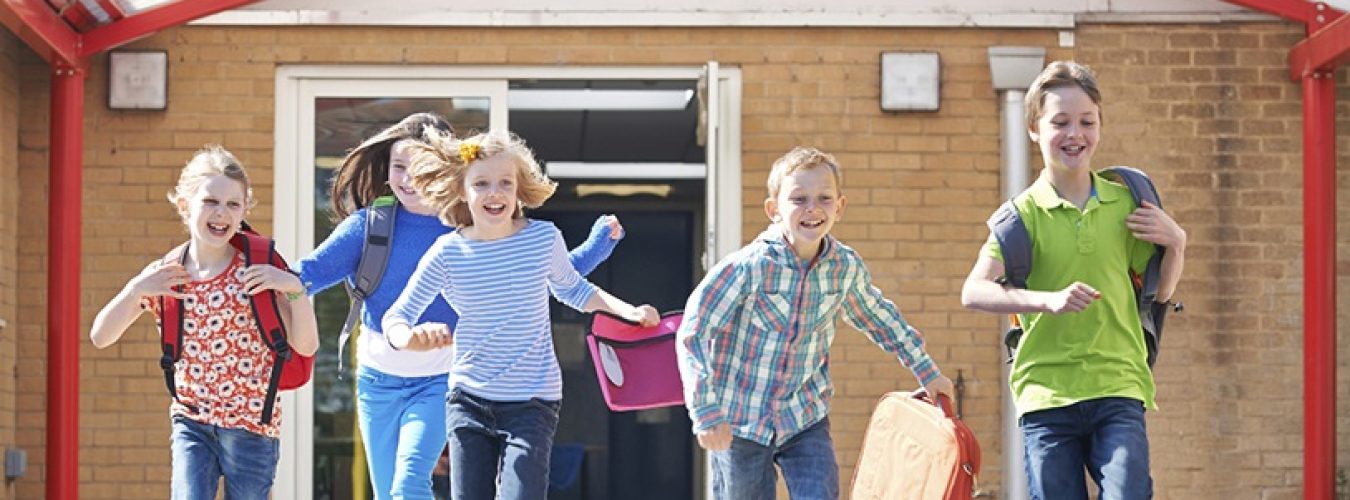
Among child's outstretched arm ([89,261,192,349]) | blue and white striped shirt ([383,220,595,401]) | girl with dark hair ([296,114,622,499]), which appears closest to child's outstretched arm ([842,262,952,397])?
blue and white striped shirt ([383,220,595,401])

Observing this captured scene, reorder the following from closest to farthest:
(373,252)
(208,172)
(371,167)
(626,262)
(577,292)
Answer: (208,172) < (577,292) < (373,252) < (371,167) < (626,262)

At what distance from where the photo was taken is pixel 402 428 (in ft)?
22.9

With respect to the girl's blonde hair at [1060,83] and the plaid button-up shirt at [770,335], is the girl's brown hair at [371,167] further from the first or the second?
the girl's blonde hair at [1060,83]

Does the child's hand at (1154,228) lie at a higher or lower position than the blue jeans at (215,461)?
higher

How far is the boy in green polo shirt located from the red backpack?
2039 mm

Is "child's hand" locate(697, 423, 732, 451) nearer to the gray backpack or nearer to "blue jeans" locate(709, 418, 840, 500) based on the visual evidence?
"blue jeans" locate(709, 418, 840, 500)

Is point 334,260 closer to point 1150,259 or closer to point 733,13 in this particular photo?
point 1150,259

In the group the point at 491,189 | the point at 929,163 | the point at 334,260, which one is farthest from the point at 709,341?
the point at 929,163

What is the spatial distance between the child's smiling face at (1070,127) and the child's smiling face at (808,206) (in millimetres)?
663

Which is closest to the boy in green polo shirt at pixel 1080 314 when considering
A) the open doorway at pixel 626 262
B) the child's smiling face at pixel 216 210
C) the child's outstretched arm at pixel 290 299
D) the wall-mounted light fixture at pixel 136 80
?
the child's outstretched arm at pixel 290 299

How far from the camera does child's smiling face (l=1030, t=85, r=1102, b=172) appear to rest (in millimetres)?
6129

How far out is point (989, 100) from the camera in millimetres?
9953

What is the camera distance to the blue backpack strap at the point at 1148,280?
6090 mm

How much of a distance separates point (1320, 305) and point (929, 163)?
1824 millimetres
